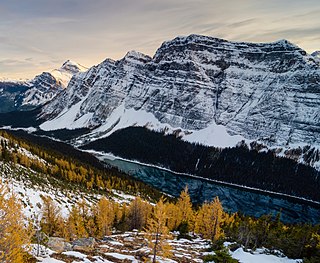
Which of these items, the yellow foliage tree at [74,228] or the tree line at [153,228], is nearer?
the tree line at [153,228]

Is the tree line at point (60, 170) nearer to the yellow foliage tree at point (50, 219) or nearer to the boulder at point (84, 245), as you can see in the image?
the yellow foliage tree at point (50, 219)

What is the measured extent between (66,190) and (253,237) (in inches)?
2239

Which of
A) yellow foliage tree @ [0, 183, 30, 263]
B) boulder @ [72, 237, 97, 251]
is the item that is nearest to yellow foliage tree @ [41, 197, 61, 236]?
boulder @ [72, 237, 97, 251]

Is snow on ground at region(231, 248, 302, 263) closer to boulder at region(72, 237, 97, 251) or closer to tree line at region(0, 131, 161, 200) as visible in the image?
boulder at region(72, 237, 97, 251)

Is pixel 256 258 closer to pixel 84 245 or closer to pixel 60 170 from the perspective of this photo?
pixel 84 245

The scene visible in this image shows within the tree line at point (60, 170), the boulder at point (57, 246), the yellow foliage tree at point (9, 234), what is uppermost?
the yellow foliage tree at point (9, 234)

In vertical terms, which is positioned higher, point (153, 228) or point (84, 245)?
point (153, 228)

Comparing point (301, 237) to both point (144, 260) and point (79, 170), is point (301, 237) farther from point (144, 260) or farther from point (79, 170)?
point (79, 170)

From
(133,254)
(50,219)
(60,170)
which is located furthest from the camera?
(60,170)

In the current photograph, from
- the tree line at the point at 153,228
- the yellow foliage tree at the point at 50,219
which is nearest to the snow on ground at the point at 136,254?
the tree line at the point at 153,228

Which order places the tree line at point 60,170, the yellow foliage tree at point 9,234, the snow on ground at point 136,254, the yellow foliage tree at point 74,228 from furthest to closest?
the tree line at point 60,170 < the yellow foliage tree at point 74,228 < the snow on ground at point 136,254 < the yellow foliage tree at point 9,234

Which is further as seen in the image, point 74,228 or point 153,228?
point 74,228

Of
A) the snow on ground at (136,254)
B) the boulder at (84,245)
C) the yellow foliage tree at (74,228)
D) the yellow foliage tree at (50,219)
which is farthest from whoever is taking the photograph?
the yellow foliage tree at (50,219)

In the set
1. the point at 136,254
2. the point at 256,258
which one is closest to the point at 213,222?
the point at 256,258
